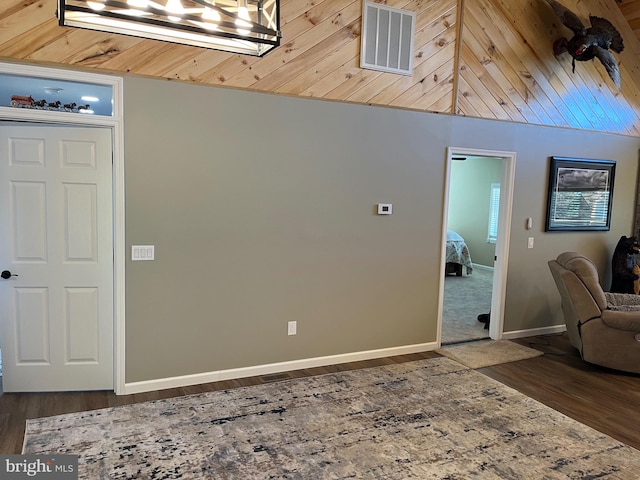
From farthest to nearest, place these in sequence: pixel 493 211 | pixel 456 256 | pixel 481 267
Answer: pixel 481 267 → pixel 493 211 → pixel 456 256

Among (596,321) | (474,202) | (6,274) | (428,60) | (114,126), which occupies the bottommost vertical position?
(596,321)

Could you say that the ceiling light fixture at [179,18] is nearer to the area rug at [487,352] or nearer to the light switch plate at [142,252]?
the light switch plate at [142,252]

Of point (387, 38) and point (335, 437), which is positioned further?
point (387, 38)

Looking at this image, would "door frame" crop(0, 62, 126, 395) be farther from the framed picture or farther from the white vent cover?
the framed picture

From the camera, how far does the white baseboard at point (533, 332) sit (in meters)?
5.29

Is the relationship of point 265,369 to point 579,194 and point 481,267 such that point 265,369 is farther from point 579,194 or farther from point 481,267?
point 481,267

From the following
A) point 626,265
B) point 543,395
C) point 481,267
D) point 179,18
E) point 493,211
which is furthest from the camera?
point 481,267

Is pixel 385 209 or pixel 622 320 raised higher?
pixel 385 209

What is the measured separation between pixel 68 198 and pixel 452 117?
351 centimetres

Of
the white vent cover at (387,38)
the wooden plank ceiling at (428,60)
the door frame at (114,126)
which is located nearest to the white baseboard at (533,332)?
the wooden plank ceiling at (428,60)

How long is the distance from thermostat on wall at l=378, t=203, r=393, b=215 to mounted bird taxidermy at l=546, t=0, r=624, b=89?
2.69m

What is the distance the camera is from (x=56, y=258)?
3469 mm

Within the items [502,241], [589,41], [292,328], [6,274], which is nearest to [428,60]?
[589,41]

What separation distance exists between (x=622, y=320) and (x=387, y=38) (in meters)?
3.29
